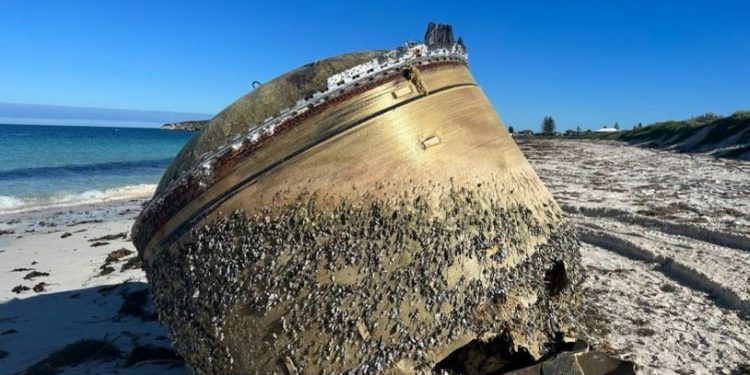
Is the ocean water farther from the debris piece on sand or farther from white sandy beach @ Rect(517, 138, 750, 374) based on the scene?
white sandy beach @ Rect(517, 138, 750, 374)

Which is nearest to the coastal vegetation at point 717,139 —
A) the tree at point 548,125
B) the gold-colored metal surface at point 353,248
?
the gold-colored metal surface at point 353,248

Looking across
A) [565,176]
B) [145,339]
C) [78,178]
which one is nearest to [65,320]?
[145,339]

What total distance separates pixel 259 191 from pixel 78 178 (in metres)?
27.3

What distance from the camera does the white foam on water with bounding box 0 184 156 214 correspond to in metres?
17.9

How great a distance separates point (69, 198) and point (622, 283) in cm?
1899

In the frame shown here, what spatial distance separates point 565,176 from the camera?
53.1 ft

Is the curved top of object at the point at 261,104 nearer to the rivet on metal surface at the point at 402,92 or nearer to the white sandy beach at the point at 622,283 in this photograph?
the rivet on metal surface at the point at 402,92

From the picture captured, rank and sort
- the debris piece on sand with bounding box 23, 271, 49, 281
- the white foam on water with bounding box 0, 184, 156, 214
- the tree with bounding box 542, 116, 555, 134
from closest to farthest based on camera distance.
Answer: the debris piece on sand with bounding box 23, 271, 49, 281
the white foam on water with bounding box 0, 184, 156, 214
the tree with bounding box 542, 116, 555, 134

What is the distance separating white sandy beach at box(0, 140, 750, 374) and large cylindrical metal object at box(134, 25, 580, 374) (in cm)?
150

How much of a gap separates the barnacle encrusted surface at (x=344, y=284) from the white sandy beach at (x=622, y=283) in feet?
4.99

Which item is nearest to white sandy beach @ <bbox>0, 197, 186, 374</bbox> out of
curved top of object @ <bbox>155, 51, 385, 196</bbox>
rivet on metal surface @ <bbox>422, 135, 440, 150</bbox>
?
curved top of object @ <bbox>155, 51, 385, 196</bbox>

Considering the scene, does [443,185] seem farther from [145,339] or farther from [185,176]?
[145,339]

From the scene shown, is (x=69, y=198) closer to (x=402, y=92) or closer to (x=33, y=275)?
(x=33, y=275)

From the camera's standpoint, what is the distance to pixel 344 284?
2727 millimetres
